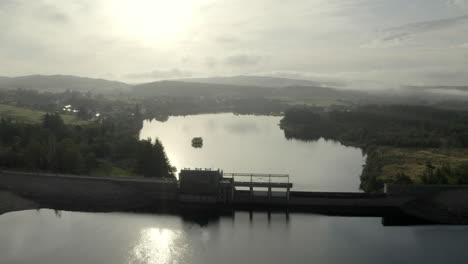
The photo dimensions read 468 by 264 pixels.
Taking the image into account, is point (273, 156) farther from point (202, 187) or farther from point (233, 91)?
point (233, 91)

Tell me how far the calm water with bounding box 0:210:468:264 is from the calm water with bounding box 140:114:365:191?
26.6 ft

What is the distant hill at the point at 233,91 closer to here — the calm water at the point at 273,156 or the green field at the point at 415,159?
the calm water at the point at 273,156

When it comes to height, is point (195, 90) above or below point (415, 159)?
above

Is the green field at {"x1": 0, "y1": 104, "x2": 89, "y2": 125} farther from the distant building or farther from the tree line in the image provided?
the tree line

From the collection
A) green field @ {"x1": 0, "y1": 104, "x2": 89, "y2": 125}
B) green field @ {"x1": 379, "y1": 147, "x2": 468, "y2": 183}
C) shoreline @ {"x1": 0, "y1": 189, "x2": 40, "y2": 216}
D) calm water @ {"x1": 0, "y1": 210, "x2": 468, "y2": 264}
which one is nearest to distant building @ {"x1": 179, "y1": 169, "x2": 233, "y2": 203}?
calm water @ {"x1": 0, "y1": 210, "x2": 468, "y2": 264}

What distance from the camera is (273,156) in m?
44.3

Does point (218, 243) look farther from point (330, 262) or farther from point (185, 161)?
point (185, 161)

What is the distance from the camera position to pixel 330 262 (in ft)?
62.3

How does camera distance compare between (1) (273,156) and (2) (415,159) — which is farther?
(1) (273,156)

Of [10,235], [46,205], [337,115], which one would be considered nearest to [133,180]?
[46,205]

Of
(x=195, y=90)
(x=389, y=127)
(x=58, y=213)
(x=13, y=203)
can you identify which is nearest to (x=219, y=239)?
(x=58, y=213)

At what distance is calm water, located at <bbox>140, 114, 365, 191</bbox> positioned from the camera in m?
34.7

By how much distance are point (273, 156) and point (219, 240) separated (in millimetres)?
23476

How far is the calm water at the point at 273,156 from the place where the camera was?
34.7 metres
